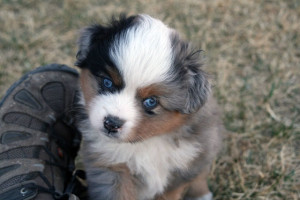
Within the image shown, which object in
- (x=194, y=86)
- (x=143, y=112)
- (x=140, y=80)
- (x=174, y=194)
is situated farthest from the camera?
(x=174, y=194)

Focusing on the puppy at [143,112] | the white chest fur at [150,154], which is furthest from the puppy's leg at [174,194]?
the white chest fur at [150,154]

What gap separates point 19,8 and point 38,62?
1.09 m

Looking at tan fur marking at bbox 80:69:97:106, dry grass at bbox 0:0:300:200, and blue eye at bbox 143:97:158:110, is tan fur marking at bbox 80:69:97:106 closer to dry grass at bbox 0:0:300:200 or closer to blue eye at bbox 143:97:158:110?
blue eye at bbox 143:97:158:110

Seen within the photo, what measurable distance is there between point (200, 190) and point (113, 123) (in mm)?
1211

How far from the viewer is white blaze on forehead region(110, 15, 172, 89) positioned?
2.34m

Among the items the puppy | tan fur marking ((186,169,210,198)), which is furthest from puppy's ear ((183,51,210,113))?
tan fur marking ((186,169,210,198))

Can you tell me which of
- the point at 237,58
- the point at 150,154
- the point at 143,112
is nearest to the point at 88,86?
the point at 143,112

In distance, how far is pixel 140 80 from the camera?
92.2 inches

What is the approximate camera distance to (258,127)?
3.92 m

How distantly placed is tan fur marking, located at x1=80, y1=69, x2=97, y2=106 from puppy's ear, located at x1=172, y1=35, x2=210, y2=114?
55cm

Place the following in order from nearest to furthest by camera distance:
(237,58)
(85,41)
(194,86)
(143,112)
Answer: (143,112)
(194,86)
(85,41)
(237,58)

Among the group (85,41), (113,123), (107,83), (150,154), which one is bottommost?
(150,154)

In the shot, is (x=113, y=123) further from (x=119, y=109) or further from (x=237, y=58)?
(x=237, y=58)

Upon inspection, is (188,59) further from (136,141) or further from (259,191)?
(259,191)
